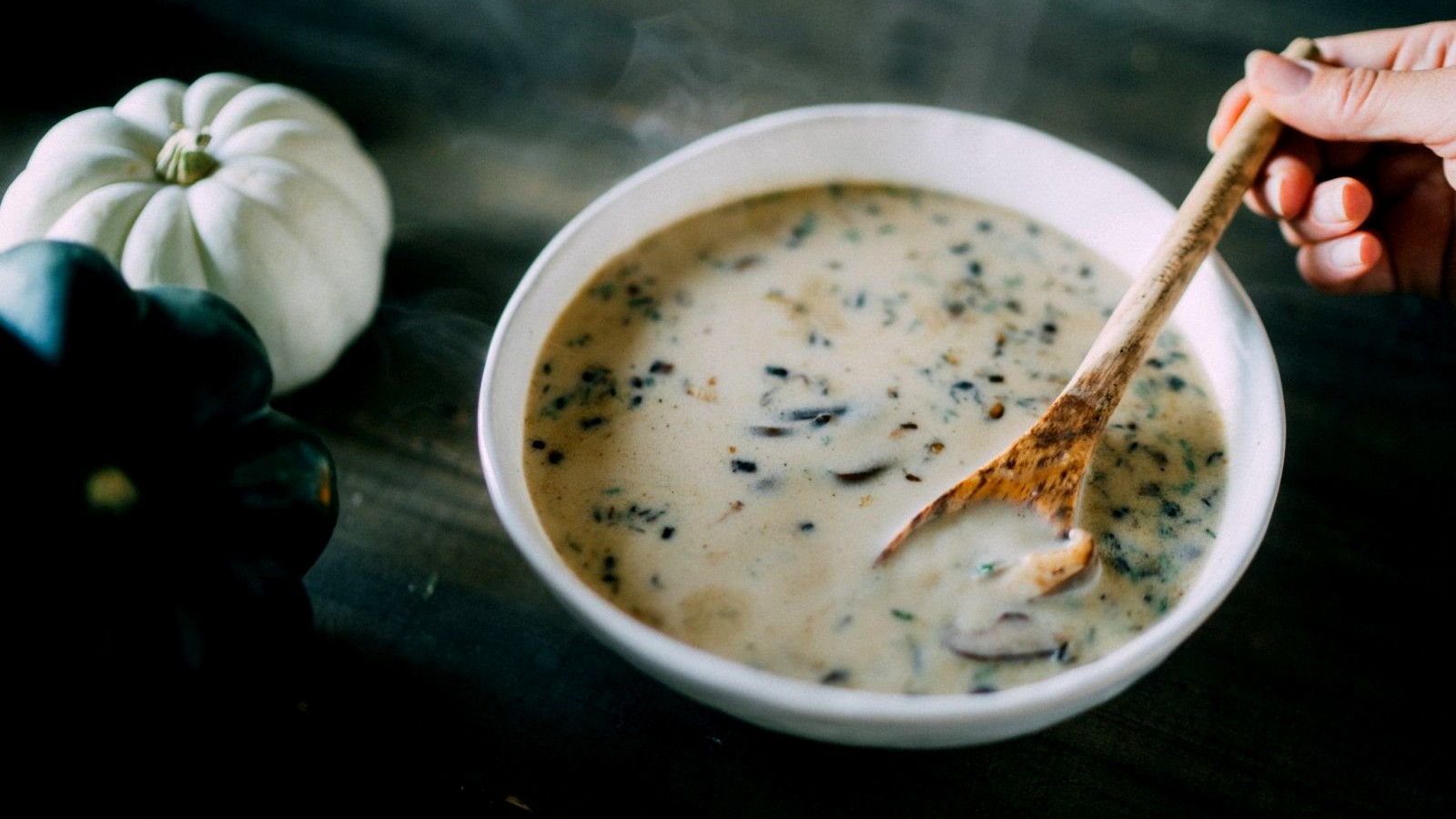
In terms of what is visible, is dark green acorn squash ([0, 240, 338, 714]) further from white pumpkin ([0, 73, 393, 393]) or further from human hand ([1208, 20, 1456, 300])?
human hand ([1208, 20, 1456, 300])

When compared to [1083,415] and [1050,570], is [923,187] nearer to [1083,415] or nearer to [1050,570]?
[1083,415]

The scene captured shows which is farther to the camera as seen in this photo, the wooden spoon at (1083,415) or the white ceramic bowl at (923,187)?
the wooden spoon at (1083,415)

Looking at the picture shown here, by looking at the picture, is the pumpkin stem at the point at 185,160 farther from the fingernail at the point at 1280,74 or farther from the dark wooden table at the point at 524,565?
the fingernail at the point at 1280,74

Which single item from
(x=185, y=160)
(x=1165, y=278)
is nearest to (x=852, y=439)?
(x=1165, y=278)

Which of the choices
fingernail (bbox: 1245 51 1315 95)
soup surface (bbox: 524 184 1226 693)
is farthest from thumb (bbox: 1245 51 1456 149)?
soup surface (bbox: 524 184 1226 693)

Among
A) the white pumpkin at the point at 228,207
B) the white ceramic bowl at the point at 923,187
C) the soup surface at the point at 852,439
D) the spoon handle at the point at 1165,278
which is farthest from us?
the white pumpkin at the point at 228,207

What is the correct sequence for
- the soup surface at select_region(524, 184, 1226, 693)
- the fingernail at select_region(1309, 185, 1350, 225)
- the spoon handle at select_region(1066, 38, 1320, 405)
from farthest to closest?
the fingernail at select_region(1309, 185, 1350, 225), the spoon handle at select_region(1066, 38, 1320, 405), the soup surface at select_region(524, 184, 1226, 693)

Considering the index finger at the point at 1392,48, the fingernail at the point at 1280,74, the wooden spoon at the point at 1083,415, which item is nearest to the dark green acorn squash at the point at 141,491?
the wooden spoon at the point at 1083,415
